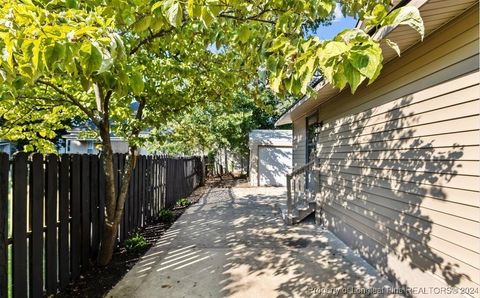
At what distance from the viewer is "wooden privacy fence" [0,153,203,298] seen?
2727 millimetres

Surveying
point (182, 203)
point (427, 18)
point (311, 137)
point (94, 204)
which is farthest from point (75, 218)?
point (311, 137)

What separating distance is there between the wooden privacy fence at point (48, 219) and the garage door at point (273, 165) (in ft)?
35.0

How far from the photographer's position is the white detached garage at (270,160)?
606 inches

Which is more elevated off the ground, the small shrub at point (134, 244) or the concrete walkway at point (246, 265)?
the small shrub at point (134, 244)

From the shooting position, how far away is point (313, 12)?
2.37 m

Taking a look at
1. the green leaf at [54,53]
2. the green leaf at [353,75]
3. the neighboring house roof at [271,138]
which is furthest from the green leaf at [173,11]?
the neighboring house roof at [271,138]

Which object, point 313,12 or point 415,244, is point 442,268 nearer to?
point 415,244

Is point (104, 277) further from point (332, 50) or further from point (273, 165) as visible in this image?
point (273, 165)

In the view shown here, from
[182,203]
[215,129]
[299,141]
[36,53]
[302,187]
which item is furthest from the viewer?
[215,129]

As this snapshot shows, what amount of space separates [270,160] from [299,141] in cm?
551

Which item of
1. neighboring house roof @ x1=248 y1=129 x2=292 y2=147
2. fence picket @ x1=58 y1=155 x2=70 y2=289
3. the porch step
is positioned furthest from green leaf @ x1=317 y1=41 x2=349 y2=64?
neighboring house roof @ x1=248 y1=129 x2=292 y2=147

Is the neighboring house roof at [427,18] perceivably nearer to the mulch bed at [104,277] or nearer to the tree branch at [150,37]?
the tree branch at [150,37]

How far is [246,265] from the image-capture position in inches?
173

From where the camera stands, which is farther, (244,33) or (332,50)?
(244,33)
